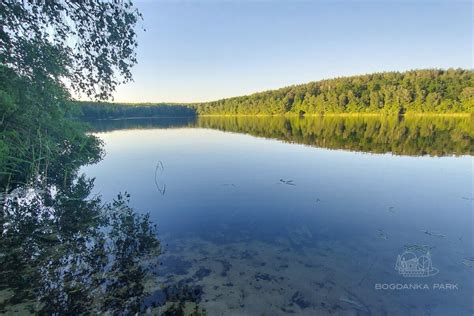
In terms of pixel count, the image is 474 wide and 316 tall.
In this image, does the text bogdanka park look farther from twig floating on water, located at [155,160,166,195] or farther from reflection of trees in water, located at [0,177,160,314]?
twig floating on water, located at [155,160,166,195]

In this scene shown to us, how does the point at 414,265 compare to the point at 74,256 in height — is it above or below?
below

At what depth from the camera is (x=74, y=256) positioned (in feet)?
22.6

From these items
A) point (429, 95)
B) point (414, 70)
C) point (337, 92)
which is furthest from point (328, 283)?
point (414, 70)

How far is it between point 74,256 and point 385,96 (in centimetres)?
12951

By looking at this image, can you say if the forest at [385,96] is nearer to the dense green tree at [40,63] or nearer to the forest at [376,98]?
the forest at [376,98]

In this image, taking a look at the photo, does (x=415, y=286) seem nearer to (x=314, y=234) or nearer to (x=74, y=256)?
(x=314, y=234)

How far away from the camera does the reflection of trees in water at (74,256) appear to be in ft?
17.1

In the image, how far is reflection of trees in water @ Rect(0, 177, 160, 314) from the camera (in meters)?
5.20

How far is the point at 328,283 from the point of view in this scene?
596 centimetres

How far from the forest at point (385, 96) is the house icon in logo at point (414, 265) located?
11447 cm

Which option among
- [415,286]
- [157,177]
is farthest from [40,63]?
[415,286]

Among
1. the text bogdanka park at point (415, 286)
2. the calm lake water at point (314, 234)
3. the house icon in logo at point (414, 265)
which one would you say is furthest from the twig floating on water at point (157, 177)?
the house icon in logo at point (414, 265)

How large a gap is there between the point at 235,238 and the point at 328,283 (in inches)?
136

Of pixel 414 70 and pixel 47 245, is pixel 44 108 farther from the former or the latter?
pixel 414 70
